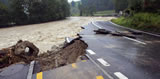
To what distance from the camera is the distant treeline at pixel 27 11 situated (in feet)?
83.3

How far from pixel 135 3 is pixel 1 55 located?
49.2ft

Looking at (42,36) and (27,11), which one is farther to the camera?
(27,11)

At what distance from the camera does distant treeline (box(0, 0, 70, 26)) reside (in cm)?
2539

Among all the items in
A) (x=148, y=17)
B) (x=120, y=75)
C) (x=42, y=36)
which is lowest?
(x=42, y=36)

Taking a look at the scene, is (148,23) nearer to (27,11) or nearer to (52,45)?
(52,45)

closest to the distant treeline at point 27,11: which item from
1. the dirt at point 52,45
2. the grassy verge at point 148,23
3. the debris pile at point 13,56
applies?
the dirt at point 52,45

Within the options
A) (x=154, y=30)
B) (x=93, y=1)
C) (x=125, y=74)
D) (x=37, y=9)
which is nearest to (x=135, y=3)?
(x=154, y=30)

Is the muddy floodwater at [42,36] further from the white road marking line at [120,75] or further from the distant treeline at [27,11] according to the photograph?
the distant treeline at [27,11]

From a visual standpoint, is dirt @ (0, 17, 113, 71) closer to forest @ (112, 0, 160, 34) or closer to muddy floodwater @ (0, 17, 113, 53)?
muddy floodwater @ (0, 17, 113, 53)

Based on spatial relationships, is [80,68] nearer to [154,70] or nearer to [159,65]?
[154,70]

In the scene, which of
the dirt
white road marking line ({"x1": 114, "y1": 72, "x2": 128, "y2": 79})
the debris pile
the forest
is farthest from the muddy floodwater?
the forest

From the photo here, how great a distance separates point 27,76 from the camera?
3623mm

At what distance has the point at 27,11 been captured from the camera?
29.1 meters

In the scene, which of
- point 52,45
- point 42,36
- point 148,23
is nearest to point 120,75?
point 52,45
